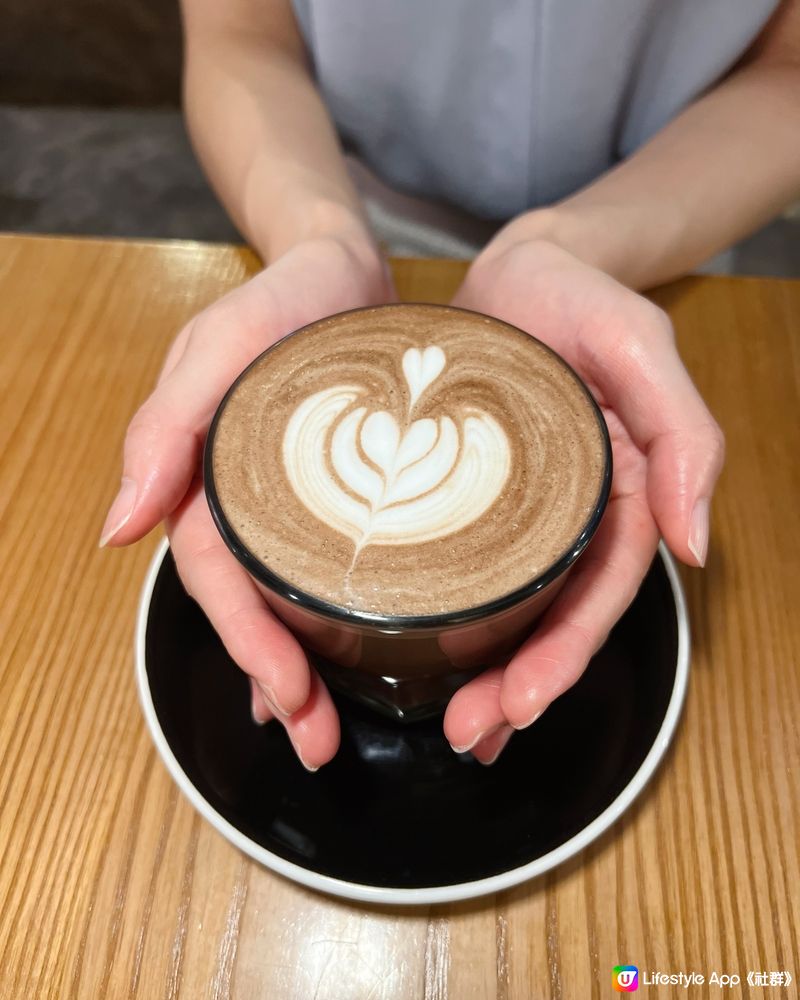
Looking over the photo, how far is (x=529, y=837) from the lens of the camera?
606mm

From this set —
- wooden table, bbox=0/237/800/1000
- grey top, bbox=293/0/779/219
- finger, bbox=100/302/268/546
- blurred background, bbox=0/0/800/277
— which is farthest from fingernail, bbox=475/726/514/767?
blurred background, bbox=0/0/800/277

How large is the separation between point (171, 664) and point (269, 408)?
0.25m

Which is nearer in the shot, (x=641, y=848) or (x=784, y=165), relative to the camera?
(x=641, y=848)

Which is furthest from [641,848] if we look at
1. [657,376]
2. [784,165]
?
[784,165]

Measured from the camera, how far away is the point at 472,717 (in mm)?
613

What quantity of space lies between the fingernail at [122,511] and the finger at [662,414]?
438 millimetres

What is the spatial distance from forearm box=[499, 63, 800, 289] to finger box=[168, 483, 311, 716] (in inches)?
20.7

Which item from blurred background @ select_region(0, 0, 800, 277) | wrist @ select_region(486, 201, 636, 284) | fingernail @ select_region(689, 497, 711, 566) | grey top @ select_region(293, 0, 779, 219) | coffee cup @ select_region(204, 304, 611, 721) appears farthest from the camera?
blurred background @ select_region(0, 0, 800, 277)

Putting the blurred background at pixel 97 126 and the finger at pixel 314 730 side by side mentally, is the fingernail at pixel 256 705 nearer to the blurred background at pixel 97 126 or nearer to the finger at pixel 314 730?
the finger at pixel 314 730

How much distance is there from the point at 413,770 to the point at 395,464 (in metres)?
0.27

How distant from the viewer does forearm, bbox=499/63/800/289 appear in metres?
0.97

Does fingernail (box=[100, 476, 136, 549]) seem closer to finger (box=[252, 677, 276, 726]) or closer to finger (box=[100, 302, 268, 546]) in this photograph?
finger (box=[100, 302, 268, 546])

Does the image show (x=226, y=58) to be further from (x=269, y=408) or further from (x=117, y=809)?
(x=117, y=809)

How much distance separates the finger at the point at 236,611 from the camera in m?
0.60
